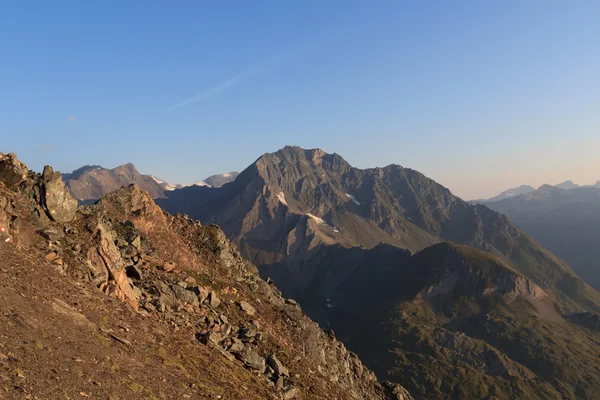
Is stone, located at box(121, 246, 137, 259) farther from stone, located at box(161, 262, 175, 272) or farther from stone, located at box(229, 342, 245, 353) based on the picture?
stone, located at box(229, 342, 245, 353)

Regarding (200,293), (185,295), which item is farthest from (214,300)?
(185,295)

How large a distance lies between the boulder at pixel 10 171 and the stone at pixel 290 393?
99.0 feet

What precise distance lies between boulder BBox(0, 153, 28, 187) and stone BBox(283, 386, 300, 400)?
99.0 feet

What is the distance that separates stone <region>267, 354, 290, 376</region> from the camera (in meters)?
34.4

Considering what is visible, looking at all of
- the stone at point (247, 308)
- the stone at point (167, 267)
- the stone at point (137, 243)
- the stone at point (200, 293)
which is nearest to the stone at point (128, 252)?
the stone at point (137, 243)

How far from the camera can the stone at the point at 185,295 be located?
3675cm

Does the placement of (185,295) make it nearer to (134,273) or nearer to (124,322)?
(134,273)

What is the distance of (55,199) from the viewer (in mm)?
33406

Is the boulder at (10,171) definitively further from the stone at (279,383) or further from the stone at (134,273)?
the stone at (279,383)

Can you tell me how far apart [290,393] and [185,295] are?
1389 cm

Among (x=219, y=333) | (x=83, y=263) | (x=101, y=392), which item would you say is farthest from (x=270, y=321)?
(x=101, y=392)

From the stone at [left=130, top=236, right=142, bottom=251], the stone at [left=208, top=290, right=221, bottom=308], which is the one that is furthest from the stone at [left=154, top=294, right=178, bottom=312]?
the stone at [left=130, top=236, right=142, bottom=251]

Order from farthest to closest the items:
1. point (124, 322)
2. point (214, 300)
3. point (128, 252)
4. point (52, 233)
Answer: point (128, 252) → point (214, 300) → point (52, 233) → point (124, 322)

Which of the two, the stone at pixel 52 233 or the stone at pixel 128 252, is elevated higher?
the stone at pixel 52 233
